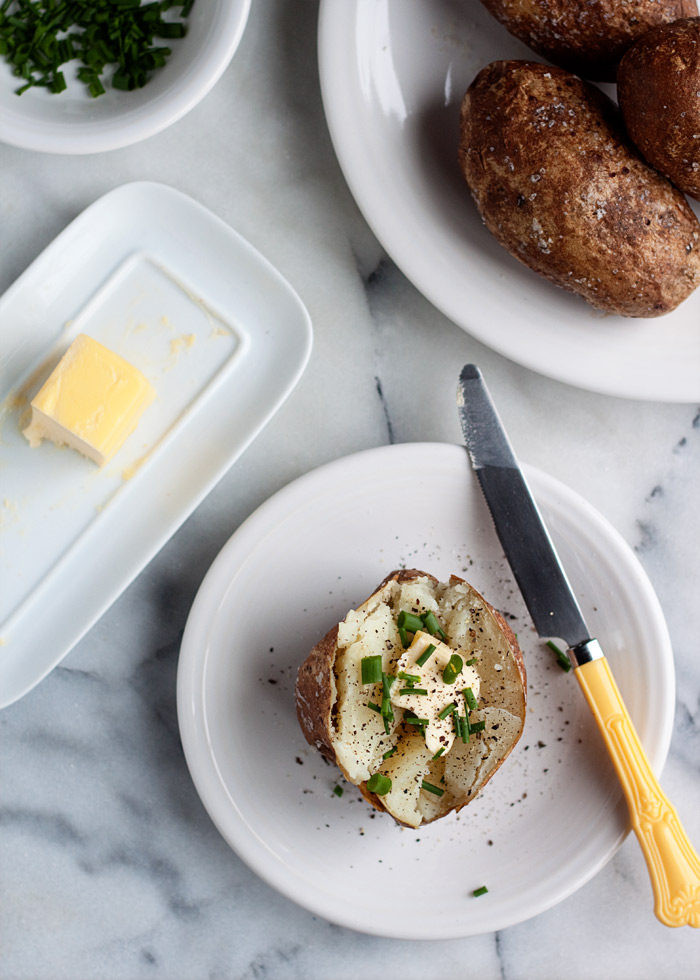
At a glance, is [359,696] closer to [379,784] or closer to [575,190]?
[379,784]

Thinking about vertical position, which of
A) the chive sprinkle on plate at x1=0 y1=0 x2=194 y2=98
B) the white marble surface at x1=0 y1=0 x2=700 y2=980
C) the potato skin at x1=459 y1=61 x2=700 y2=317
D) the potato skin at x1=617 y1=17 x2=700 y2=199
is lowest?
the white marble surface at x1=0 y1=0 x2=700 y2=980

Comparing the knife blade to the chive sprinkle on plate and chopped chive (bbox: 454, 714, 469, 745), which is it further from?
the chive sprinkle on plate

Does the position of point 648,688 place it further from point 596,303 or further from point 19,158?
point 19,158

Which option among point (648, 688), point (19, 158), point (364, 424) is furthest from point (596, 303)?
point (19, 158)

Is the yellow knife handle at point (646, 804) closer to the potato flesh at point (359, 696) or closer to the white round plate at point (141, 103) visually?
the potato flesh at point (359, 696)

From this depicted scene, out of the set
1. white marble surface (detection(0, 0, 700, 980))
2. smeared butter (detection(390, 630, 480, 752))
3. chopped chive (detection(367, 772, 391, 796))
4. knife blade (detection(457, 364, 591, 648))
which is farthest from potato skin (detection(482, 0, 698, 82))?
chopped chive (detection(367, 772, 391, 796))

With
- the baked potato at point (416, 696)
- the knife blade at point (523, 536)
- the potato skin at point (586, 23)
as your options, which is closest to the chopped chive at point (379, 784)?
the baked potato at point (416, 696)

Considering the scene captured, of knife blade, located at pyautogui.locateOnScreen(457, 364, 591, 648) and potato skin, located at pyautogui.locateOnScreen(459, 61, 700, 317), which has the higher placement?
potato skin, located at pyautogui.locateOnScreen(459, 61, 700, 317)
